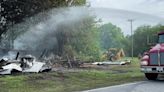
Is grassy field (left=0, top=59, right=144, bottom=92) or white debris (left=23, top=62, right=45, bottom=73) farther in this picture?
white debris (left=23, top=62, right=45, bottom=73)

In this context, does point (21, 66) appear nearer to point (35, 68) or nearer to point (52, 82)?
point (35, 68)

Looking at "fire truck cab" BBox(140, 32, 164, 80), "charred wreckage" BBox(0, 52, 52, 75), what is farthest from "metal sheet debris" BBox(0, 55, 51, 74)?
"fire truck cab" BBox(140, 32, 164, 80)

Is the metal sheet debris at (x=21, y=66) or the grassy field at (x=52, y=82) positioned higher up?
the metal sheet debris at (x=21, y=66)

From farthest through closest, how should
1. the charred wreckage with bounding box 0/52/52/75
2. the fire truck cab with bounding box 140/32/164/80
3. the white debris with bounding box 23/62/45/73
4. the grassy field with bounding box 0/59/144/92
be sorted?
the white debris with bounding box 23/62/45/73 < the charred wreckage with bounding box 0/52/52/75 < the fire truck cab with bounding box 140/32/164/80 < the grassy field with bounding box 0/59/144/92

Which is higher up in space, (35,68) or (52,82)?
(35,68)

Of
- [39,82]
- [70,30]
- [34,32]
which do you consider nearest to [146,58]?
[39,82]

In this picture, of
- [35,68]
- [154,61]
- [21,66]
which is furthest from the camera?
[21,66]

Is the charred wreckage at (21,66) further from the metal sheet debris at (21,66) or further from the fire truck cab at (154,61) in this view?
the fire truck cab at (154,61)

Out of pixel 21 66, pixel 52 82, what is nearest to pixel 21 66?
pixel 21 66

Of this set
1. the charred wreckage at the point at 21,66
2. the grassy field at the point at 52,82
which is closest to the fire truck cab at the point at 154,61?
the grassy field at the point at 52,82

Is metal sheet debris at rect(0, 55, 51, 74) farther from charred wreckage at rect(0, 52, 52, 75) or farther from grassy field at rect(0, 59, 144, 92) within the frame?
grassy field at rect(0, 59, 144, 92)

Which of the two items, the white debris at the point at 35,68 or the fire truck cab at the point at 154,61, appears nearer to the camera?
the fire truck cab at the point at 154,61

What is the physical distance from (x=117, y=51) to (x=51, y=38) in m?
25.2

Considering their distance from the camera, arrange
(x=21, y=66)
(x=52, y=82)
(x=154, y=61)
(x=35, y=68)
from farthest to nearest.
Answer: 1. (x=21, y=66)
2. (x=35, y=68)
3. (x=154, y=61)
4. (x=52, y=82)
